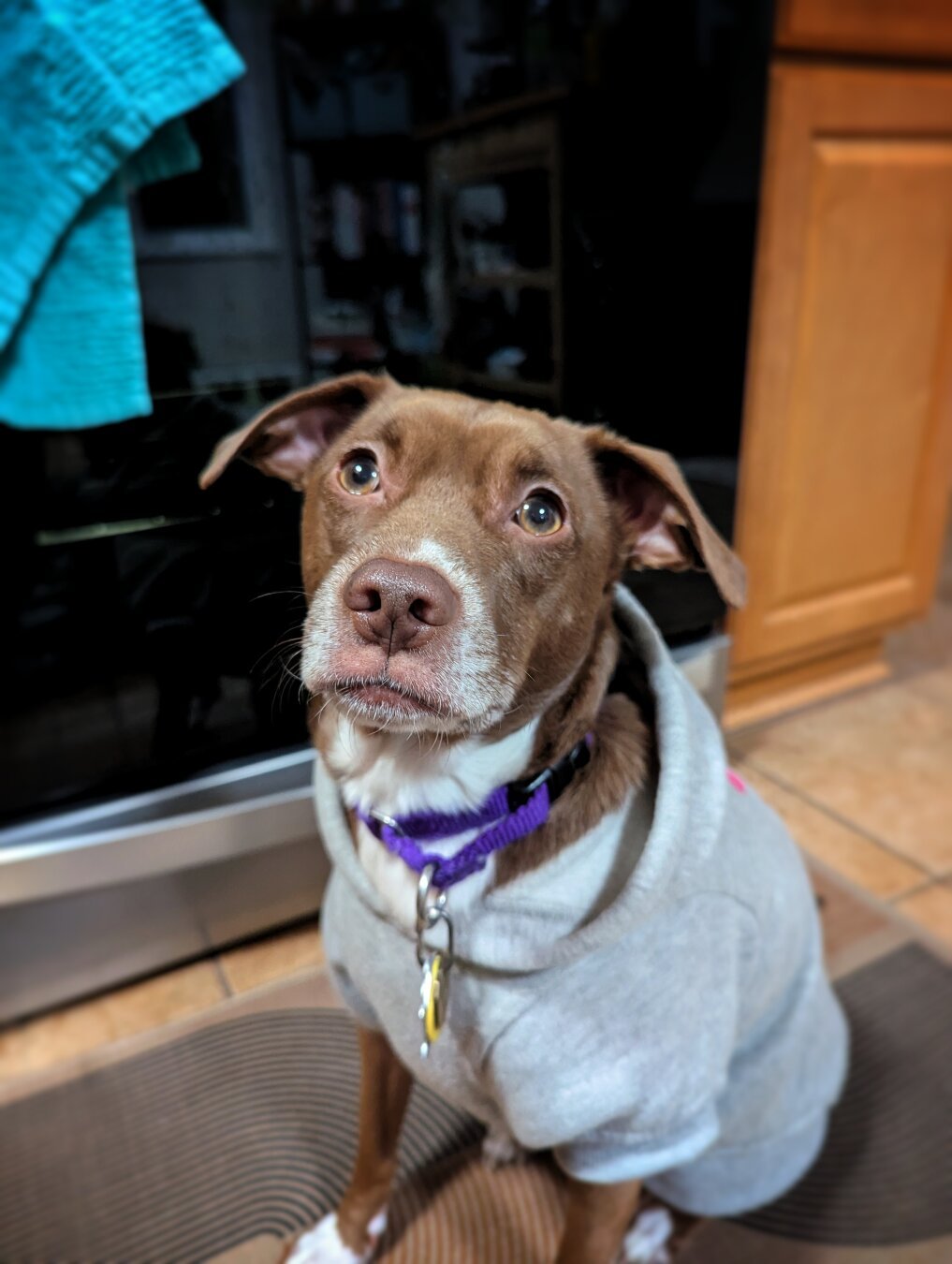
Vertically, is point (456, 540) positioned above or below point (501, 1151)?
above

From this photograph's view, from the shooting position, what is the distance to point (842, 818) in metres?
1.80

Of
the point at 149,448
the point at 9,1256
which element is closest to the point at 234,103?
the point at 149,448

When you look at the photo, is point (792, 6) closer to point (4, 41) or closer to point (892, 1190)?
point (4, 41)

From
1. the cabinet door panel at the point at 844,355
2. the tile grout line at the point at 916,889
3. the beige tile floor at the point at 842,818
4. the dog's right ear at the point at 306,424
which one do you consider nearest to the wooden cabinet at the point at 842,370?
the cabinet door panel at the point at 844,355

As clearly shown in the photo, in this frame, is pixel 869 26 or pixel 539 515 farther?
pixel 869 26

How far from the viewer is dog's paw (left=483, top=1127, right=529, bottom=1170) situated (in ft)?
3.75

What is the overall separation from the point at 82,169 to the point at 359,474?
48 centimetres

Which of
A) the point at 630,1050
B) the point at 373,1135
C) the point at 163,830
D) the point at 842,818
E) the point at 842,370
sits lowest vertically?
the point at 842,818

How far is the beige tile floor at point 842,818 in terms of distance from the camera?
1.39 m

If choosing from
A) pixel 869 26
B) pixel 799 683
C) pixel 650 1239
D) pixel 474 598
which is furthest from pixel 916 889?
pixel 869 26

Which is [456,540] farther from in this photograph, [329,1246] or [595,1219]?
[329,1246]

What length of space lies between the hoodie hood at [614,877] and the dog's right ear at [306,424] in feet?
1.32

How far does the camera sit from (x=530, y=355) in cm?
132

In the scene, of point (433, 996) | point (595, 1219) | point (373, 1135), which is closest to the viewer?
point (433, 996)
